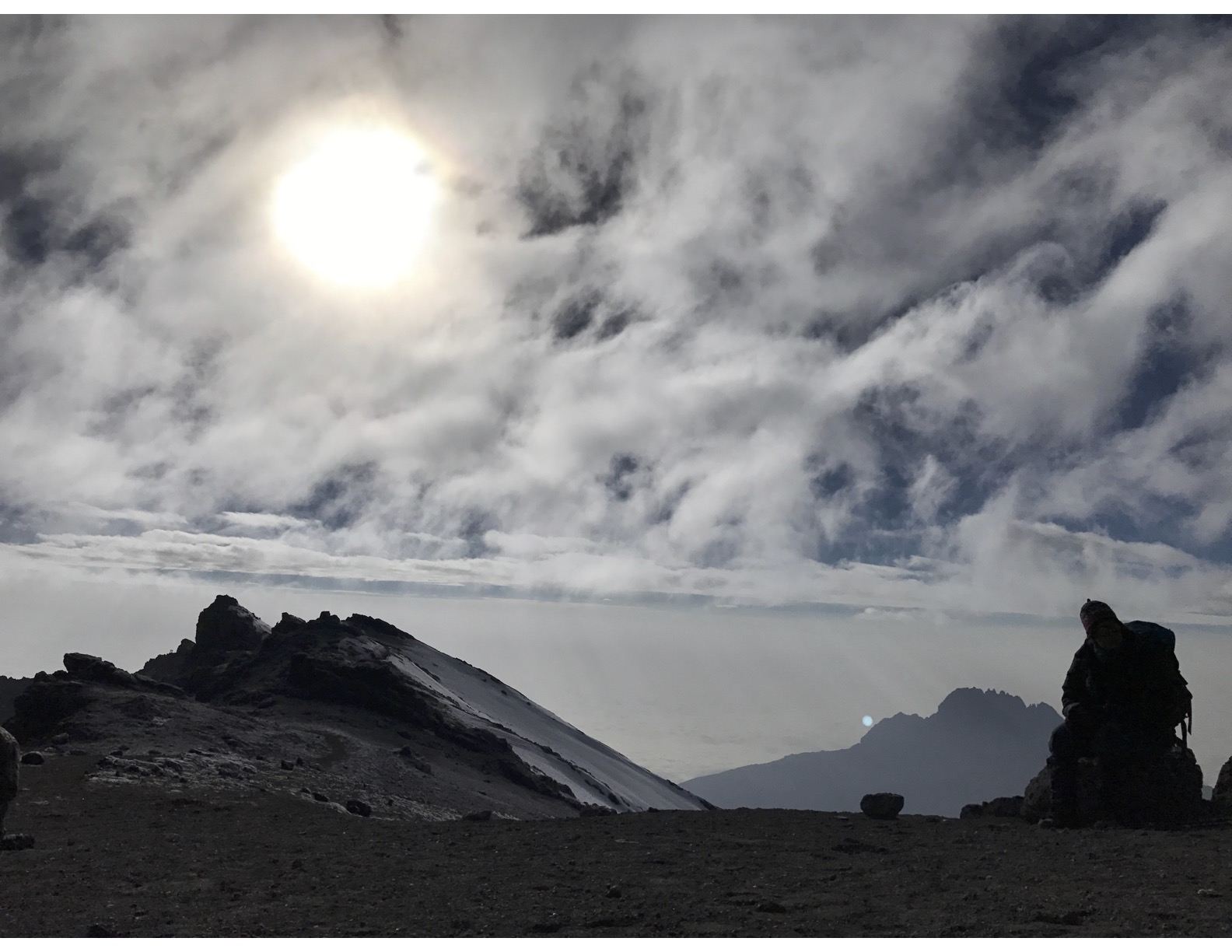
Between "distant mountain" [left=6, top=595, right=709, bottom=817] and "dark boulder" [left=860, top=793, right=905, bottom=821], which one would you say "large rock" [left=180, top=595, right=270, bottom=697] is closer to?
"distant mountain" [left=6, top=595, right=709, bottom=817]

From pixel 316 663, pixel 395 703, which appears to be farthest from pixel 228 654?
pixel 395 703

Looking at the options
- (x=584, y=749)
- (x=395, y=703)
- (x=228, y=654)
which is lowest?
(x=584, y=749)

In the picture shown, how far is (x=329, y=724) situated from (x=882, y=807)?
37117 mm

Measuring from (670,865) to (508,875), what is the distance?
281 centimetres

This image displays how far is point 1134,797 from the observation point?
651 inches

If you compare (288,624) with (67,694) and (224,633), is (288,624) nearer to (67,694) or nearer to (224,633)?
(224,633)

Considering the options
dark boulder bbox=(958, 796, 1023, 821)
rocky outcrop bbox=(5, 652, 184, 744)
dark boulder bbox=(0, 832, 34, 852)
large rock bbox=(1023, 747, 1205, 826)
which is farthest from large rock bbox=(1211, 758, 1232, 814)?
rocky outcrop bbox=(5, 652, 184, 744)

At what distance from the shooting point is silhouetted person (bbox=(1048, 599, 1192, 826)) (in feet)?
56.3

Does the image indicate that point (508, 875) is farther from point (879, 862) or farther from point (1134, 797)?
point (1134, 797)

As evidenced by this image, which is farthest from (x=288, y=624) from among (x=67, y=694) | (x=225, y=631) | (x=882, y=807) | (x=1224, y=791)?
(x=1224, y=791)

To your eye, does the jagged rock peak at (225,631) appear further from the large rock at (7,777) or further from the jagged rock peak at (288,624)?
the large rock at (7,777)

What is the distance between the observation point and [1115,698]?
1783 cm

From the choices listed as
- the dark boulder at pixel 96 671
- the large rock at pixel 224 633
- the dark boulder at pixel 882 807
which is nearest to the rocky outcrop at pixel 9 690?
the large rock at pixel 224 633

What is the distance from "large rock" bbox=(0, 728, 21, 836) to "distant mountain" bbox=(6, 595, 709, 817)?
Answer: 9862mm
